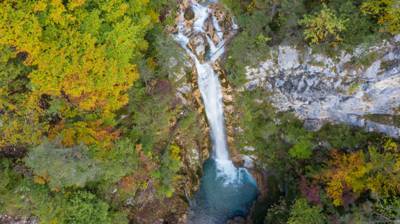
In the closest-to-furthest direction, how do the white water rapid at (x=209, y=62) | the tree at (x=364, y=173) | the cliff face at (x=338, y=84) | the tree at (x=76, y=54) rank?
the tree at (x=76, y=54)
the cliff face at (x=338, y=84)
the tree at (x=364, y=173)
the white water rapid at (x=209, y=62)

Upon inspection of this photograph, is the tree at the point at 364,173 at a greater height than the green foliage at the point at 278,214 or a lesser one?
greater

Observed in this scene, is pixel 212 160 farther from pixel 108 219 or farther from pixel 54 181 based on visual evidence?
pixel 54 181

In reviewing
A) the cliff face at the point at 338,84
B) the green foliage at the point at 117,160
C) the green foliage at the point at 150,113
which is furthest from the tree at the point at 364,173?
the green foliage at the point at 117,160

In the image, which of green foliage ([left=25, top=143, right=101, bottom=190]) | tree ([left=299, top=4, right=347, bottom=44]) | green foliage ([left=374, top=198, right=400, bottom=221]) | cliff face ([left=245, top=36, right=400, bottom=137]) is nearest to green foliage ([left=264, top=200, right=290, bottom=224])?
green foliage ([left=374, top=198, right=400, bottom=221])

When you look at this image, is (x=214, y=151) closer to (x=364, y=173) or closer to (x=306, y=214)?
(x=306, y=214)

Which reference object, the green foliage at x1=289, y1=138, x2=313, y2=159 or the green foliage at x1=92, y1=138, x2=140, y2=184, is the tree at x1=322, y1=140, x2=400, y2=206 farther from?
the green foliage at x1=92, y1=138, x2=140, y2=184

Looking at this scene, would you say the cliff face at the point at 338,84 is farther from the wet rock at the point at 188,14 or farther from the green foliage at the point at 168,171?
the green foliage at the point at 168,171
